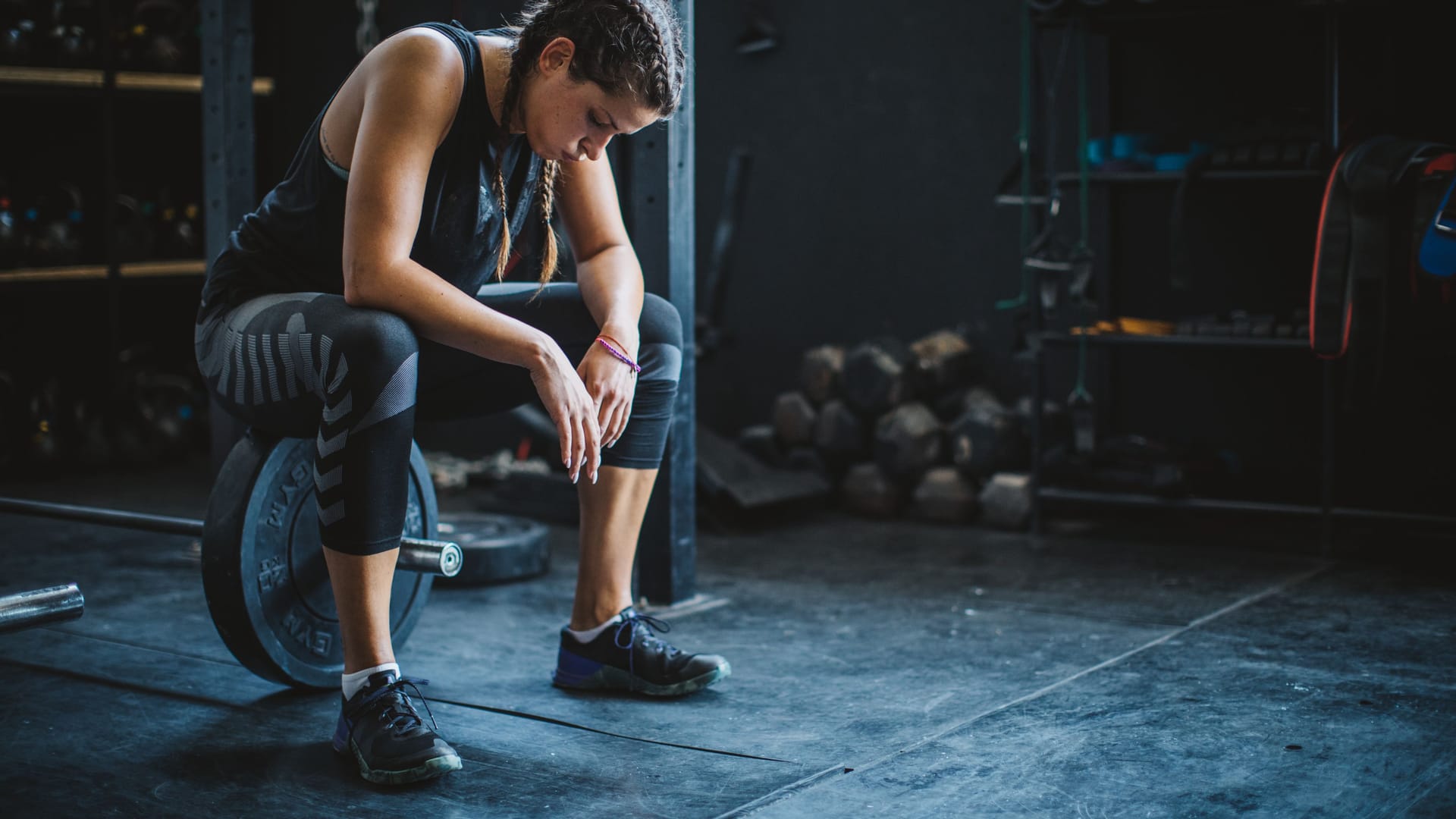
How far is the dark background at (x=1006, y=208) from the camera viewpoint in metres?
3.20

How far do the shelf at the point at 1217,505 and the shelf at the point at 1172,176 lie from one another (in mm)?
697

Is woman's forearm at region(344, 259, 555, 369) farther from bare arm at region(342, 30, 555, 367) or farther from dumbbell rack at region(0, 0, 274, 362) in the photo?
dumbbell rack at region(0, 0, 274, 362)

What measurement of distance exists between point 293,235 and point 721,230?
1.89 meters

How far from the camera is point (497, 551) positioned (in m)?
2.87

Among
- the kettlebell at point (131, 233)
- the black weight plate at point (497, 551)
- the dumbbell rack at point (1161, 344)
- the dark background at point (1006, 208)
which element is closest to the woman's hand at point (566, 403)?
the black weight plate at point (497, 551)

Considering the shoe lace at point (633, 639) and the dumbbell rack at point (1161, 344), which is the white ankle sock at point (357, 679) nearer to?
the shoe lace at point (633, 639)

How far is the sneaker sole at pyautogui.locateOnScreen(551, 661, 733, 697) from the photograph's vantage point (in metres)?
2.03

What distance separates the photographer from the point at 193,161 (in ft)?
17.7

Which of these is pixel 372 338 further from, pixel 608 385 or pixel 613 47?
pixel 613 47

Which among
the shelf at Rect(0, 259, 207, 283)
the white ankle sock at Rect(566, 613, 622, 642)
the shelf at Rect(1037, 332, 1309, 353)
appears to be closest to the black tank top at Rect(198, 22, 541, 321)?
the white ankle sock at Rect(566, 613, 622, 642)

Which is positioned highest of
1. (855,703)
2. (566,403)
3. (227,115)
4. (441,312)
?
(227,115)

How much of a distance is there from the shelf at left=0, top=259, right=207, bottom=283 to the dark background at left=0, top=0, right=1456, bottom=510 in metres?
0.13

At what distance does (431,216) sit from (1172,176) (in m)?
1.88

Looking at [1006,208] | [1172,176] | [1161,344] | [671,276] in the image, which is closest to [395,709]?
[671,276]
